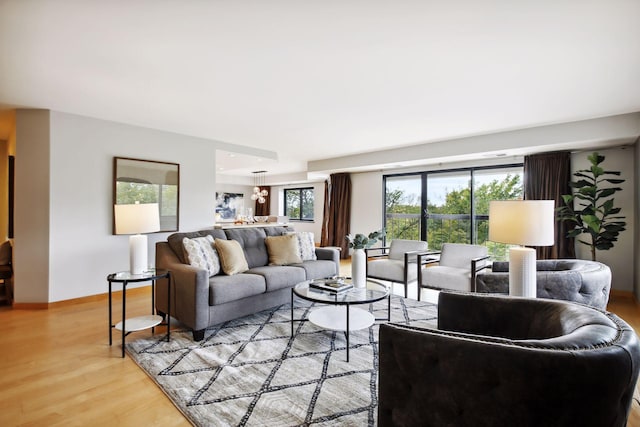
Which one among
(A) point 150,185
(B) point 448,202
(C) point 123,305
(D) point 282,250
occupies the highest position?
(A) point 150,185

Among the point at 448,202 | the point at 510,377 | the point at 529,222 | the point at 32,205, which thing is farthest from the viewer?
the point at 448,202

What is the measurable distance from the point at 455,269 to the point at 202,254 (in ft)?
10.2

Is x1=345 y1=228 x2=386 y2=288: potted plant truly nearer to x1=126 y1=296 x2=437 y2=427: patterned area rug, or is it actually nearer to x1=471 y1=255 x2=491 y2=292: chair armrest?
x1=126 y1=296 x2=437 y2=427: patterned area rug

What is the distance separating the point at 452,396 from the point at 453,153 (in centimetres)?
475

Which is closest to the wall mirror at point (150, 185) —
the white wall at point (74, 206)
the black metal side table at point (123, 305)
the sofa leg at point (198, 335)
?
the white wall at point (74, 206)

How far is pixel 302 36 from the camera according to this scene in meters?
2.16

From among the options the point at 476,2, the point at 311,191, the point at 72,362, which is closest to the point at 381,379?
the point at 476,2

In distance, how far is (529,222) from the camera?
2123 mm

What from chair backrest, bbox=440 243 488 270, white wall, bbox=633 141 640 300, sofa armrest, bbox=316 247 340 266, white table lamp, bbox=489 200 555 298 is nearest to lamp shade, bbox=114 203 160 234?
sofa armrest, bbox=316 247 340 266

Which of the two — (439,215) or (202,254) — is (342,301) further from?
(439,215)

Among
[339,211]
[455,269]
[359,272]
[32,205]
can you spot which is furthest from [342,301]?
[339,211]

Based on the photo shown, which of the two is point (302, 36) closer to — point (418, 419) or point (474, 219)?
point (418, 419)

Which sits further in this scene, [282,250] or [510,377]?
[282,250]

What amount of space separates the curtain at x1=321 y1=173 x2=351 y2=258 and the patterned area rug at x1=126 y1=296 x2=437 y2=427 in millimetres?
4713
